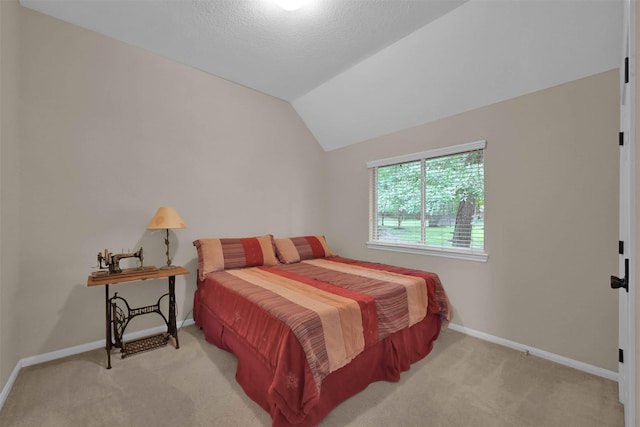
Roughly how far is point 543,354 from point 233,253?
10.0 feet

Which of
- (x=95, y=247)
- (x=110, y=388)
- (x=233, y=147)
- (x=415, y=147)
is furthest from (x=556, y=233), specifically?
(x=95, y=247)

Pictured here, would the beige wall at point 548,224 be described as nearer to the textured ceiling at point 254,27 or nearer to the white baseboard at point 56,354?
the textured ceiling at point 254,27

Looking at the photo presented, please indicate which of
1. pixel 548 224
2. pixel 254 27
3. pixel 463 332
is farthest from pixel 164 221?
pixel 548 224

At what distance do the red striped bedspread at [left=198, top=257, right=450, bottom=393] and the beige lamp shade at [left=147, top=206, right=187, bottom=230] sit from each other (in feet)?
2.05

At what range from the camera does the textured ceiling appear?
215 cm

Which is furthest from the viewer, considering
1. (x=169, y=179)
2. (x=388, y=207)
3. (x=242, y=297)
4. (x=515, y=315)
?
(x=388, y=207)

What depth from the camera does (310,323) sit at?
1.60m

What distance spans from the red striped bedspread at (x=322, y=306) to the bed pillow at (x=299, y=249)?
19.7 inches

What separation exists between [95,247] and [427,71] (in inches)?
142

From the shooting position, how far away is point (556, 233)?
7.38 feet

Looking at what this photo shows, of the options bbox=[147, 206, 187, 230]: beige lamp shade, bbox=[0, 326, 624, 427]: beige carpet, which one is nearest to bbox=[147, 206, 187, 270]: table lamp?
bbox=[147, 206, 187, 230]: beige lamp shade

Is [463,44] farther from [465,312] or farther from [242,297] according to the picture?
[242,297]

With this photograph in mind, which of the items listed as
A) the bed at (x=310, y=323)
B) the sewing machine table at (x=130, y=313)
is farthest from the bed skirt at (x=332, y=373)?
the sewing machine table at (x=130, y=313)

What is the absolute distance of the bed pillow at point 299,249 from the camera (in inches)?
134
